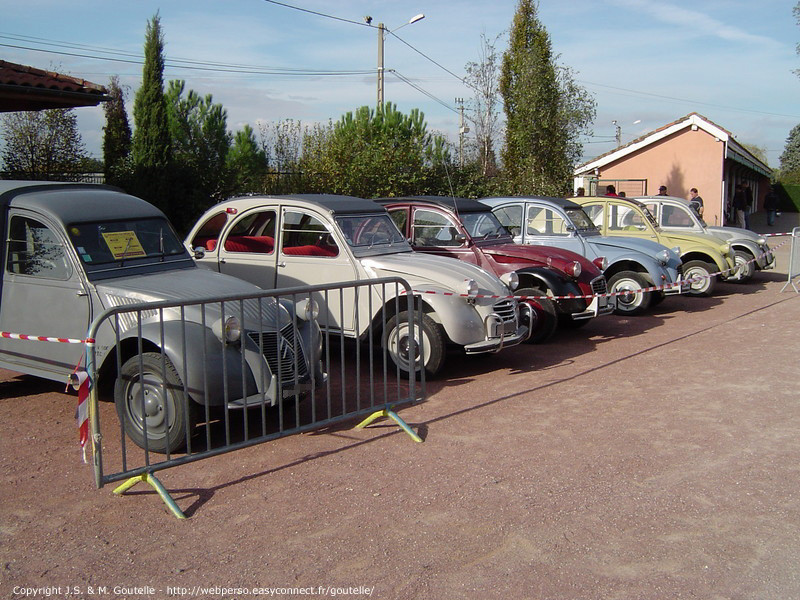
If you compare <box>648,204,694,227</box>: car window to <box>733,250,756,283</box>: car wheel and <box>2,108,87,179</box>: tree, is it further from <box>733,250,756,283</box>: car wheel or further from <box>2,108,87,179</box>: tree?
<box>2,108,87,179</box>: tree

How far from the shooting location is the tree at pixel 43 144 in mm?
17578

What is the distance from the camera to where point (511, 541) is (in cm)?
422

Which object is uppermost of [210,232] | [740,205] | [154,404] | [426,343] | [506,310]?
[740,205]

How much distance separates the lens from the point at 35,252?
6422 mm

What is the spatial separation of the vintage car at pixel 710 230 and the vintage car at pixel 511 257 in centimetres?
488

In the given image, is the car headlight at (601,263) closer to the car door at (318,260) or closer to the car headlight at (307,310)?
the car door at (318,260)

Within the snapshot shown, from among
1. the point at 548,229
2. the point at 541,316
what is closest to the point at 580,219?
the point at 548,229

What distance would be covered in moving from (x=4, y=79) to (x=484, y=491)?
9.15 m

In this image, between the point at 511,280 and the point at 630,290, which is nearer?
the point at 511,280

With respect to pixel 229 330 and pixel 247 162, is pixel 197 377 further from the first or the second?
pixel 247 162

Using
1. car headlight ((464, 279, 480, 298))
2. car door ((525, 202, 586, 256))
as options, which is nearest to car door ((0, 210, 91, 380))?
car headlight ((464, 279, 480, 298))

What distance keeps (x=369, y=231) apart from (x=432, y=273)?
1010 mm

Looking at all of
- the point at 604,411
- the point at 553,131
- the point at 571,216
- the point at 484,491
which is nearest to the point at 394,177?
the point at 571,216

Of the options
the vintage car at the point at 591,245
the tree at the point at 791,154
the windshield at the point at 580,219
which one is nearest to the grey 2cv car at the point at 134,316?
the vintage car at the point at 591,245
